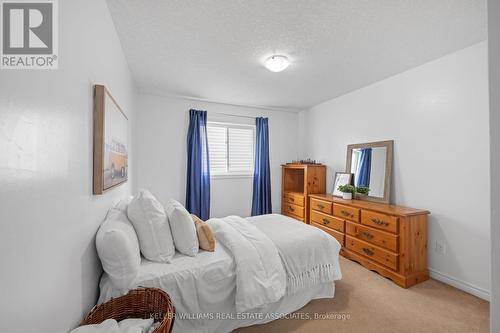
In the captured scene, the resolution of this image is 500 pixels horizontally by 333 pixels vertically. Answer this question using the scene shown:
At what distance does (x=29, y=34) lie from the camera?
83cm

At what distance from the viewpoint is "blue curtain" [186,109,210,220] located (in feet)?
12.3

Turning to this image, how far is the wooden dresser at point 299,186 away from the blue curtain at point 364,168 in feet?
2.46

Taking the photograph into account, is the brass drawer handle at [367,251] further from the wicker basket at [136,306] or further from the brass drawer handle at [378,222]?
the wicker basket at [136,306]

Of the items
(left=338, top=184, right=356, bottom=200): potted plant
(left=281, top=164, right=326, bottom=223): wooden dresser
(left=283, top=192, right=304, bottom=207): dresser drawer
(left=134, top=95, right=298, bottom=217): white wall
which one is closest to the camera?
(left=338, top=184, right=356, bottom=200): potted plant

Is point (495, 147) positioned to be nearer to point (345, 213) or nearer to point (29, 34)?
point (29, 34)

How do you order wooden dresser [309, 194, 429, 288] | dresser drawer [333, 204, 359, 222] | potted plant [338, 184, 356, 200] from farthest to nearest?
potted plant [338, 184, 356, 200] → dresser drawer [333, 204, 359, 222] → wooden dresser [309, 194, 429, 288]

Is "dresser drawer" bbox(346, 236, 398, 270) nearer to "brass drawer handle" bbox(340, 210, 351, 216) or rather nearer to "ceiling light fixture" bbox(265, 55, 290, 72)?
"brass drawer handle" bbox(340, 210, 351, 216)

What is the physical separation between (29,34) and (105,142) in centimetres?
76

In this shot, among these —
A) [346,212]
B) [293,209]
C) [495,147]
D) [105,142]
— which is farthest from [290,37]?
[293,209]

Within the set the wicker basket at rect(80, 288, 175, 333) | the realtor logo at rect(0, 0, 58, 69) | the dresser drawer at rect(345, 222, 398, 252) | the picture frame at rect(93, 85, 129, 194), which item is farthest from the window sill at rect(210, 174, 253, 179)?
the realtor logo at rect(0, 0, 58, 69)

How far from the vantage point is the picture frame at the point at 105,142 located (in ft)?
4.50

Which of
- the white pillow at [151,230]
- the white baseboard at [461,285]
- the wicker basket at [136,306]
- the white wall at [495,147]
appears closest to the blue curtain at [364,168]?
the white baseboard at [461,285]

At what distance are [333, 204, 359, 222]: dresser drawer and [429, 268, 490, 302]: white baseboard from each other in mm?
971

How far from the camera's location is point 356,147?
3426 mm
